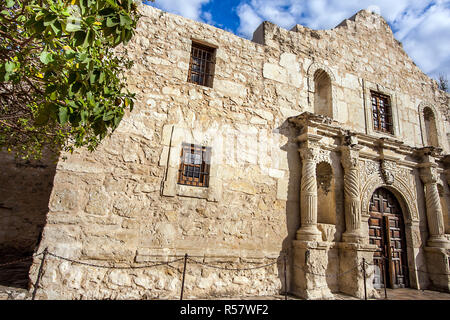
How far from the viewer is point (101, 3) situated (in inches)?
75.9

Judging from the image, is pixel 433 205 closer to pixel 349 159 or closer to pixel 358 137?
pixel 358 137

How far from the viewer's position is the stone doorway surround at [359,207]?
5453mm

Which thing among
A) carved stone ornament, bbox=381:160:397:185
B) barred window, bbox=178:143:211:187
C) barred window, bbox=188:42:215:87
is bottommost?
barred window, bbox=178:143:211:187

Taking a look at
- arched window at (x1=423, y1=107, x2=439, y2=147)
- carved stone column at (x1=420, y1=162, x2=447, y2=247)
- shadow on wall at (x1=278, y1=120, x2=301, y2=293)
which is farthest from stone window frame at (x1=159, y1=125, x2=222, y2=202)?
arched window at (x1=423, y1=107, x2=439, y2=147)

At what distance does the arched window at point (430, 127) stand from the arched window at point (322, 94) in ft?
13.6

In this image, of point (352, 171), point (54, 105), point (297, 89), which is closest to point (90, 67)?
point (54, 105)

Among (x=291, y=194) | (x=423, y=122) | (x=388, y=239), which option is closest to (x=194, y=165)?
(x=291, y=194)

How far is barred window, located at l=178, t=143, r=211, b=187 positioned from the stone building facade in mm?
27

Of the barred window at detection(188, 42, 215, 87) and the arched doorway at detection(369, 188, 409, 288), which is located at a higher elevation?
the barred window at detection(188, 42, 215, 87)

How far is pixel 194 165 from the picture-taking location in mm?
5266

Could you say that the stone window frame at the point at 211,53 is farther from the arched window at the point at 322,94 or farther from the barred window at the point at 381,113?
the barred window at the point at 381,113

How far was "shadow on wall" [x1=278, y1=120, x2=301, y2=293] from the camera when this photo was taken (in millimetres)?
5570

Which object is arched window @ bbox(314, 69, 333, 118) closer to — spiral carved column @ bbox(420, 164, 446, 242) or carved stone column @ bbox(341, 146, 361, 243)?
carved stone column @ bbox(341, 146, 361, 243)

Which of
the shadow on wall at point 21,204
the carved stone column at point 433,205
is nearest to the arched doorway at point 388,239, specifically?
the carved stone column at point 433,205
